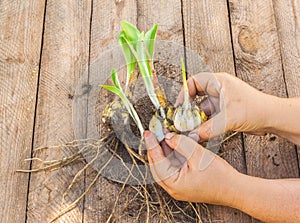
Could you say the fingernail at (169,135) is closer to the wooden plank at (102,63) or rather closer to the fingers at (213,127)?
the fingers at (213,127)

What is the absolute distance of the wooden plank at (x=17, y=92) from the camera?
118 cm

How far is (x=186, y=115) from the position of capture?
1.09 m

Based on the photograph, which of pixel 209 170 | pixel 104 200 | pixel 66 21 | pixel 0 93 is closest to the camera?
pixel 209 170

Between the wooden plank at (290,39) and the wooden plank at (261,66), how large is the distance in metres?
Answer: 0.02

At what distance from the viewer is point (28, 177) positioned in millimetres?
1194

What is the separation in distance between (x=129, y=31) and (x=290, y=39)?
534 mm

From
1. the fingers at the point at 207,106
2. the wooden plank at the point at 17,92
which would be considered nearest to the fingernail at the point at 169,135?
the fingers at the point at 207,106

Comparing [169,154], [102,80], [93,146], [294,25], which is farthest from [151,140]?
[294,25]

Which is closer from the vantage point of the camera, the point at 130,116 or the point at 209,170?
the point at 209,170

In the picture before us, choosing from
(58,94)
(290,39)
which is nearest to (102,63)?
(58,94)

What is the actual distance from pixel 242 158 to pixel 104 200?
36 cm

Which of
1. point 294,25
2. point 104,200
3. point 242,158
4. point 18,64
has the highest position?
point 294,25

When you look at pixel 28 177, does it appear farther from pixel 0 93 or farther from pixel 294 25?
pixel 294 25

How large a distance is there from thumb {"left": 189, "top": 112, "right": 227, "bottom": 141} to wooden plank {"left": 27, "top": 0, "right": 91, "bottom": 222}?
0.32m
